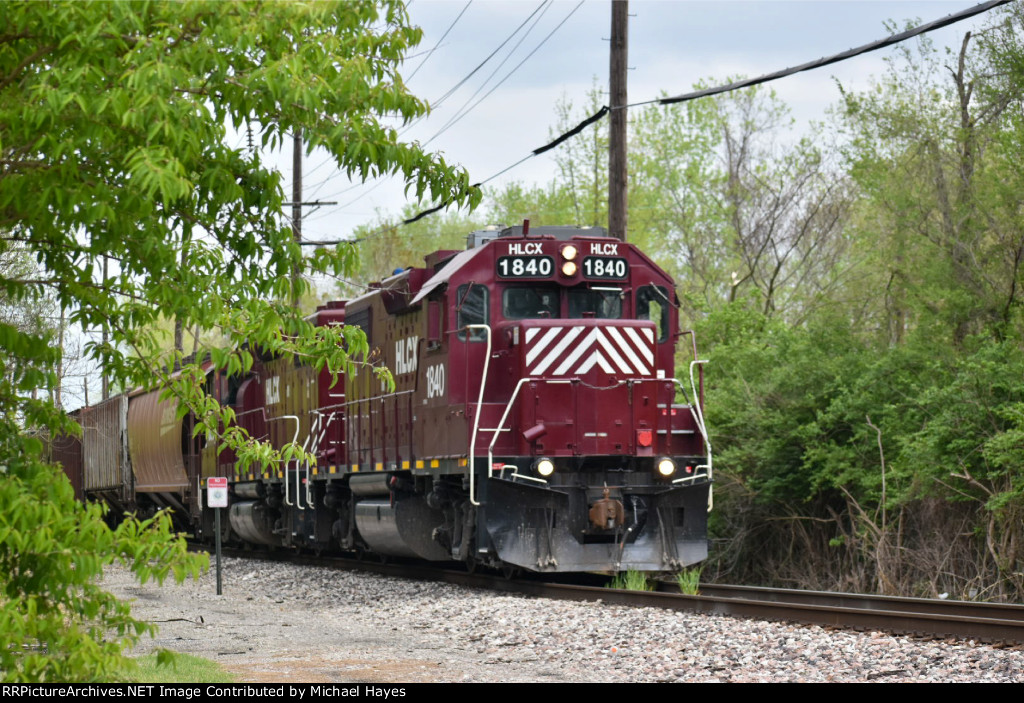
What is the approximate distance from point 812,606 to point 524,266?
5.57 m

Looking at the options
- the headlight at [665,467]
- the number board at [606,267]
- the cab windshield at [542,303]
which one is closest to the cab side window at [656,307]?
the number board at [606,267]

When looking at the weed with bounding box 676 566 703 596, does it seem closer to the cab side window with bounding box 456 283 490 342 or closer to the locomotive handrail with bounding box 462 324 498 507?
the locomotive handrail with bounding box 462 324 498 507

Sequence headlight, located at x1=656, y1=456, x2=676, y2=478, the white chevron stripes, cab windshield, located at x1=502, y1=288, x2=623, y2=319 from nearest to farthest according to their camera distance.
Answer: the white chevron stripes, headlight, located at x1=656, y1=456, x2=676, y2=478, cab windshield, located at x1=502, y1=288, x2=623, y2=319

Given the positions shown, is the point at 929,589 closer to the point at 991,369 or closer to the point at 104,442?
the point at 991,369

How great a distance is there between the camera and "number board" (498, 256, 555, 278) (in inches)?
590

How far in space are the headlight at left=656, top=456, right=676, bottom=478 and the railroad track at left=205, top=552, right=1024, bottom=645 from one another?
1402 mm

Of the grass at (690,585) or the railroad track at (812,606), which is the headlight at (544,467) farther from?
the grass at (690,585)

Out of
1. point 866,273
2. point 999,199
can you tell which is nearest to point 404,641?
point 999,199

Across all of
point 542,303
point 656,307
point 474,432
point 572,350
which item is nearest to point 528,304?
point 542,303

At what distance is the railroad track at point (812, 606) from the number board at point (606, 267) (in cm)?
364

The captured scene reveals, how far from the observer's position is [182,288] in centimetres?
548

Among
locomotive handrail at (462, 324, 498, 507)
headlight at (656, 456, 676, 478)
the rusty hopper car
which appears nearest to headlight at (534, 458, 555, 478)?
the rusty hopper car

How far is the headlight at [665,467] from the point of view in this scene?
48.3ft

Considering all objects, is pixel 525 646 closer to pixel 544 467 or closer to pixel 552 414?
pixel 544 467
